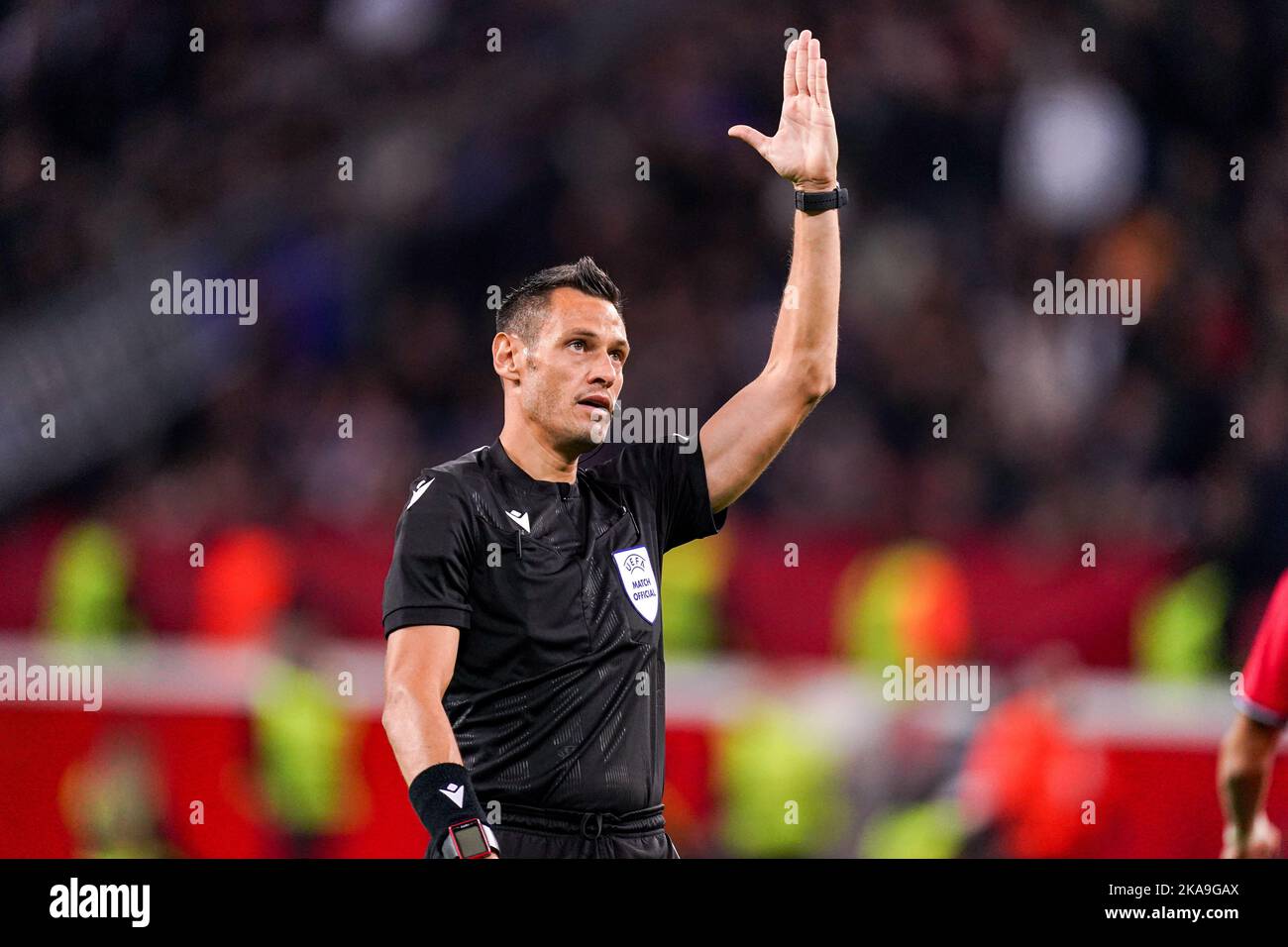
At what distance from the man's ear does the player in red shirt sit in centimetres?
245

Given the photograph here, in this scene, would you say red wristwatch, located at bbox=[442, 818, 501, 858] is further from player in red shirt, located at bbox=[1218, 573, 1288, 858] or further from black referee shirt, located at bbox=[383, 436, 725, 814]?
player in red shirt, located at bbox=[1218, 573, 1288, 858]

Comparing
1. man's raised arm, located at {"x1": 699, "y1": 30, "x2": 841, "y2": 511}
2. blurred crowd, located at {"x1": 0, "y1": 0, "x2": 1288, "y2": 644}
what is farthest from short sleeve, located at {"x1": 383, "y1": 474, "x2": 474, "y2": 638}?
blurred crowd, located at {"x1": 0, "y1": 0, "x2": 1288, "y2": 644}

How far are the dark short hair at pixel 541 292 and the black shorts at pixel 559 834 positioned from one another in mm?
1121

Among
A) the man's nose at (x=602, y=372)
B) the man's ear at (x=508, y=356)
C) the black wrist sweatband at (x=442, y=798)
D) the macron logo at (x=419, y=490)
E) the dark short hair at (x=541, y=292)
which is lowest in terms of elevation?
the black wrist sweatband at (x=442, y=798)

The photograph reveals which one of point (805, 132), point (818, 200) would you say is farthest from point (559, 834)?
point (805, 132)

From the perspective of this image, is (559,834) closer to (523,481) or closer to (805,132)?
(523,481)

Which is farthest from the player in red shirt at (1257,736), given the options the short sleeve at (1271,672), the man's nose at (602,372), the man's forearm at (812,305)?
the man's nose at (602,372)

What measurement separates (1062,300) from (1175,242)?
3.23ft

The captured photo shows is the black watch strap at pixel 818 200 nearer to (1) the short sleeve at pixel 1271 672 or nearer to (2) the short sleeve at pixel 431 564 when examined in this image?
(2) the short sleeve at pixel 431 564

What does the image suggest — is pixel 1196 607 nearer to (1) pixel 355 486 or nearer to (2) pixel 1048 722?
(2) pixel 1048 722

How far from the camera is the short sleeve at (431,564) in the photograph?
3.77 metres

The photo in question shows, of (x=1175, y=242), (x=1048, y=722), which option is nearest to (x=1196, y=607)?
(x=1048, y=722)

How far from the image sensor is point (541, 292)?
4.29 m

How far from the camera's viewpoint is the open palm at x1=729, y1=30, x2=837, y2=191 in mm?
4324
